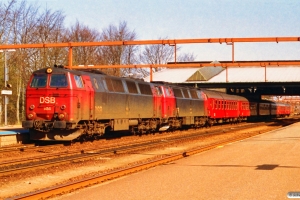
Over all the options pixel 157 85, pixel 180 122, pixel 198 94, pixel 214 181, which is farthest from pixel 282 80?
pixel 214 181

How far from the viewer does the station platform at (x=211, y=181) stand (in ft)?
31.4

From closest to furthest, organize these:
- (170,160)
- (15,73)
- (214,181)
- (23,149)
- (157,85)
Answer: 1. (214,181)
2. (170,160)
3. (23,149)
4. (157,85)
5. (15,73)

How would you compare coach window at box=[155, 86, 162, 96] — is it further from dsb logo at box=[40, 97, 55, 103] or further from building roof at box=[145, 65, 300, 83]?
building roof at box=[145, 65, 300, 83]

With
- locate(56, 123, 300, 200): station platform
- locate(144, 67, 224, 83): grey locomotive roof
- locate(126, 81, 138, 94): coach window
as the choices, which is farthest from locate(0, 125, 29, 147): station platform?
locate(144, 67, 224, 83): grey locomotive roof

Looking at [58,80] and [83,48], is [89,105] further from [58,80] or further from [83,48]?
[83,48]

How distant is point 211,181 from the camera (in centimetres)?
1112

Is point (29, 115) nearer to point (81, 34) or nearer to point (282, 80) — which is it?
point (282, 80)

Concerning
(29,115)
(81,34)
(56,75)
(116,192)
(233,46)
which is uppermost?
(81,34)

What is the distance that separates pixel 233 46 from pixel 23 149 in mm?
13951

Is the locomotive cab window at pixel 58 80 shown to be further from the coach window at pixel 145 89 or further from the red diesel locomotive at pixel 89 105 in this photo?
the coach window at pixel 145 89

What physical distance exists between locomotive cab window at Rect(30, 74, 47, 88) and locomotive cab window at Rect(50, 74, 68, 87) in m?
0.41

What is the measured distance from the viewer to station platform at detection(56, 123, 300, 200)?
957 cm

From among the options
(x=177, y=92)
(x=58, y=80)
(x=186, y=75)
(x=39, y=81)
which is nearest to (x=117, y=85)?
(x=58, y=80)

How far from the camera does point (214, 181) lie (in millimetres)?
11102
